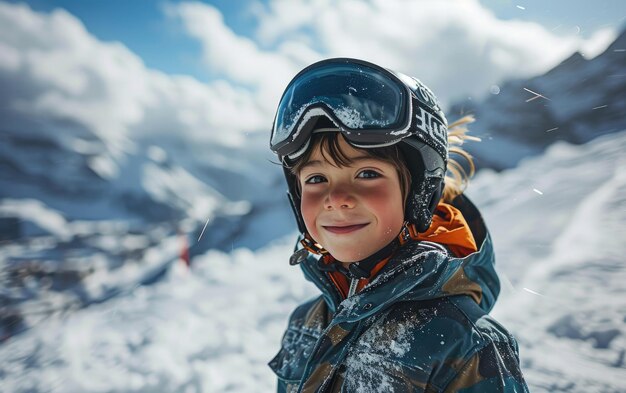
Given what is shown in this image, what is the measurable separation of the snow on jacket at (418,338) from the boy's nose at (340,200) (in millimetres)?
236

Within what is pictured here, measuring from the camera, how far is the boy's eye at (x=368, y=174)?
1.31m

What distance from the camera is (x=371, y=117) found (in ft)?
4.39

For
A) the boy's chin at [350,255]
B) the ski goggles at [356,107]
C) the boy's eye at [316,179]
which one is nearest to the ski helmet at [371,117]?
the ski goggles at [356,107]

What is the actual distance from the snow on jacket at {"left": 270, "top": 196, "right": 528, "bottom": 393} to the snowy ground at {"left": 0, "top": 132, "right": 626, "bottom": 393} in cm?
145

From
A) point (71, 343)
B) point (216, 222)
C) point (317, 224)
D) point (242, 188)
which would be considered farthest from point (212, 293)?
point (242, 188)

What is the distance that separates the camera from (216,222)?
703 cm

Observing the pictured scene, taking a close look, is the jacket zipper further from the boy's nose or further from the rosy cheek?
the boy's nose

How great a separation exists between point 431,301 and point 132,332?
3243 mm

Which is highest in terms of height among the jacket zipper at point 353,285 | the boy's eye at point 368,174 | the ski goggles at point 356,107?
the ski goggles at point 356,107

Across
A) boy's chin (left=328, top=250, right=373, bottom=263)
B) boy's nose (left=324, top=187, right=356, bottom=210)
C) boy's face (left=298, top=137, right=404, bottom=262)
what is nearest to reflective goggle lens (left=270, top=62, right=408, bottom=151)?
boy's face (left=298, top=137, right=404, bottom=262)

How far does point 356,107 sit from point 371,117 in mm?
62

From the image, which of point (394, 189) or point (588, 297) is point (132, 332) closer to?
point (394, 189)

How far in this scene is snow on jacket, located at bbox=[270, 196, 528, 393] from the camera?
3.58 feet

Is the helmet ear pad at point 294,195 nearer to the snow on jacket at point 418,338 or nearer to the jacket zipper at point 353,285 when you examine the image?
the jacket zipper at point 353,285
